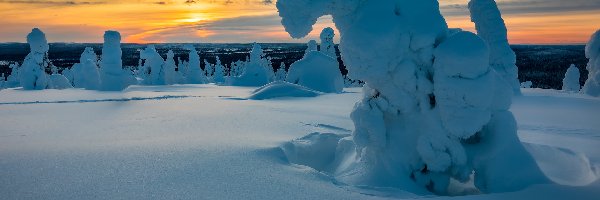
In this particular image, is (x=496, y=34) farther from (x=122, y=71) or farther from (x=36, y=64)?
(x=36, y=64)

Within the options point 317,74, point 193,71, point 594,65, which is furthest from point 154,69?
point 594,65

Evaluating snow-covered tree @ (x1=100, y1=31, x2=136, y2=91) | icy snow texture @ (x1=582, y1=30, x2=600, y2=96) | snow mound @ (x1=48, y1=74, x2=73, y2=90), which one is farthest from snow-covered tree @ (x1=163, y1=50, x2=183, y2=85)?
icy snow texture @ (x1=582, y1=30, x2=600, y2=96)

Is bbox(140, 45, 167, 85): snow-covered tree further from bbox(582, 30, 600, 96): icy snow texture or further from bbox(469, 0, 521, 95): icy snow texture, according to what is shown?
bbox(582, 30, 600, 96): icy snow texture

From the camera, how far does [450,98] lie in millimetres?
5535

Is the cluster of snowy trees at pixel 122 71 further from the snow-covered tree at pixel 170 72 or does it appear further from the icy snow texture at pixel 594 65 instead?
the icy snow texture at pixel 594 65

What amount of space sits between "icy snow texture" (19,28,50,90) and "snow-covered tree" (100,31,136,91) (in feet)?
16.0

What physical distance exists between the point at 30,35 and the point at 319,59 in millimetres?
17445

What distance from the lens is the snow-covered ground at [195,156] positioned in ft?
15.0

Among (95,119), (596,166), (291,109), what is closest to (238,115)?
(291,109)

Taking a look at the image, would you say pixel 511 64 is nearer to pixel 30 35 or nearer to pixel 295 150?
pixel 295 150

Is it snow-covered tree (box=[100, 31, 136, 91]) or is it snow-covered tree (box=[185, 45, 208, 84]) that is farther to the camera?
snow-covered tree (box=[185, 45, 208, 84])

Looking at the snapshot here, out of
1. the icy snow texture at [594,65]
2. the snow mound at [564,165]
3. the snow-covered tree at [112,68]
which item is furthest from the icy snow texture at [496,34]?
the snow-covered tree at [112,68]

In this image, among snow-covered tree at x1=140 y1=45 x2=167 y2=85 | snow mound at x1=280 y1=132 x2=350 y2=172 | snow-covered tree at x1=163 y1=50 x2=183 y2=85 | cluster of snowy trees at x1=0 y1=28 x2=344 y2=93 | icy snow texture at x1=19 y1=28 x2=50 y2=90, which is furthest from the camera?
snow-covered tree at x1=163 y1=50 x2=183 y2=85

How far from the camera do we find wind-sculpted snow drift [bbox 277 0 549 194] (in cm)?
544
